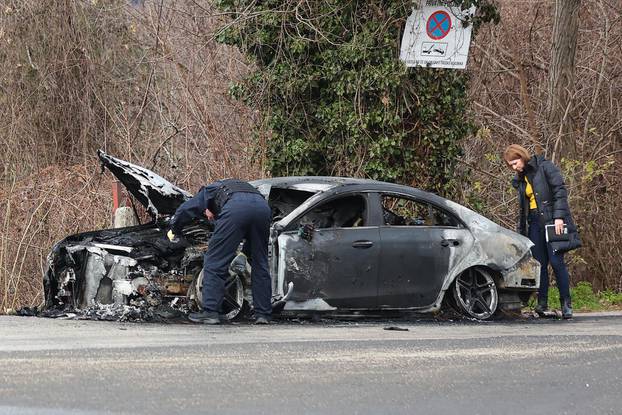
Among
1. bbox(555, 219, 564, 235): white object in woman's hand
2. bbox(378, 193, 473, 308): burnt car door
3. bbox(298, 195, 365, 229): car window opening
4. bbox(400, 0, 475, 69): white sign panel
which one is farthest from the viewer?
bbox(400, 0, 475, 69): white sign panel

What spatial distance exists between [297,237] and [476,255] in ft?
6.90

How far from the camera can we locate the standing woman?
45.2ft

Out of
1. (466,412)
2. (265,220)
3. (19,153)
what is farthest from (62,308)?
(19,153)

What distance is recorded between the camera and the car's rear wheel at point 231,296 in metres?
12.1

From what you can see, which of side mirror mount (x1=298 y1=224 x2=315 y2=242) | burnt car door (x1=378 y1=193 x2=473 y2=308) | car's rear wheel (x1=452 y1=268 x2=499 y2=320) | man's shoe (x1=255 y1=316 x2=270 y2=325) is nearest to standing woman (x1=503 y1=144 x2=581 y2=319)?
car's rear wheel (x1=452 y1=268 x2=499 y2=320)

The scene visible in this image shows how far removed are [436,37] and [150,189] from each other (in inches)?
243

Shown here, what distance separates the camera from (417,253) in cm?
1273

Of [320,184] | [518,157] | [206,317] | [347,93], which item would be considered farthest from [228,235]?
[347,93]

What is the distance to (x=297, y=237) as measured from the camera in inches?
481

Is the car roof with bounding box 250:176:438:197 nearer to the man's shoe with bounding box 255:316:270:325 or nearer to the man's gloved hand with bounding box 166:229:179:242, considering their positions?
the man's gloved hand with bounding box 166:229:179:242

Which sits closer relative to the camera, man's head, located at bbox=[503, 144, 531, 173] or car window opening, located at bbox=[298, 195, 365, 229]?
car window opening, located at bbox=[298, 195, 365, 229]

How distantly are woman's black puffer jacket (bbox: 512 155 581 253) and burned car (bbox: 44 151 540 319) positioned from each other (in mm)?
547

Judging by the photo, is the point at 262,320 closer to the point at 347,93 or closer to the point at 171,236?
the point at 171,236

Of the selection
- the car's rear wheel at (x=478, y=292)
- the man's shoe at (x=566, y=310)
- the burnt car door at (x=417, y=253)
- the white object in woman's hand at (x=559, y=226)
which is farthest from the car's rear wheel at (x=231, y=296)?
the man's shoe at (x=566, y=310)
